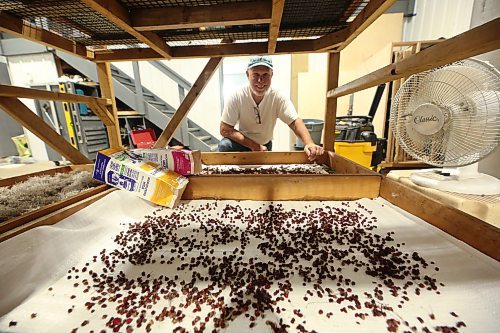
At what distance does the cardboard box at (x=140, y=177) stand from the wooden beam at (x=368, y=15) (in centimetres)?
121

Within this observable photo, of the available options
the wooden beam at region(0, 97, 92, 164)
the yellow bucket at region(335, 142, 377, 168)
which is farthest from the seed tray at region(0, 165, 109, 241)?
the yellow bucket at region(335, 142, 377, 168)

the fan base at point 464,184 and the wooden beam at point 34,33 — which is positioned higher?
the wooden beam at point 34,33

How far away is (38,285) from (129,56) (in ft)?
5.11

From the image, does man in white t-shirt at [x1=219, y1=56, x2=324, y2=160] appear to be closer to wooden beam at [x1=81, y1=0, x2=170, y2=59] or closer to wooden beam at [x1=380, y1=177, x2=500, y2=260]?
wooden beam at [x1=81, y1=0, x2=170, y2=59]

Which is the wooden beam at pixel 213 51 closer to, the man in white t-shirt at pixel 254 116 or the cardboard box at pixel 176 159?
the man in white t-shirt at pixel 254 116

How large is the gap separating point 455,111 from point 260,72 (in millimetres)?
1363

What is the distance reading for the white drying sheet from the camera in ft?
1.62

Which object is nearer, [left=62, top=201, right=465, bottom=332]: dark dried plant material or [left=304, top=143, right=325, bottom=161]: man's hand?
[left=62, top=201, right=465, bottom=332]: dark dried plant material

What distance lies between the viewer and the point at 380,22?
364 cm

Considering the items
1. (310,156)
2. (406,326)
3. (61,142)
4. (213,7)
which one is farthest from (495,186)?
(61,142)

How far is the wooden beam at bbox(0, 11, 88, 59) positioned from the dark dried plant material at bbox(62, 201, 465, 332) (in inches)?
48.3

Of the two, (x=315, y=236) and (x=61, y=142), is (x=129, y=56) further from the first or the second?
(x=315, y=236)

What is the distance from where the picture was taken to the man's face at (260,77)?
191 cm

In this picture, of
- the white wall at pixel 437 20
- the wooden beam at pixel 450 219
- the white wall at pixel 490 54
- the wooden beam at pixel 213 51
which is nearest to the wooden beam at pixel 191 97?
the wooden beam at pixel 213 51
